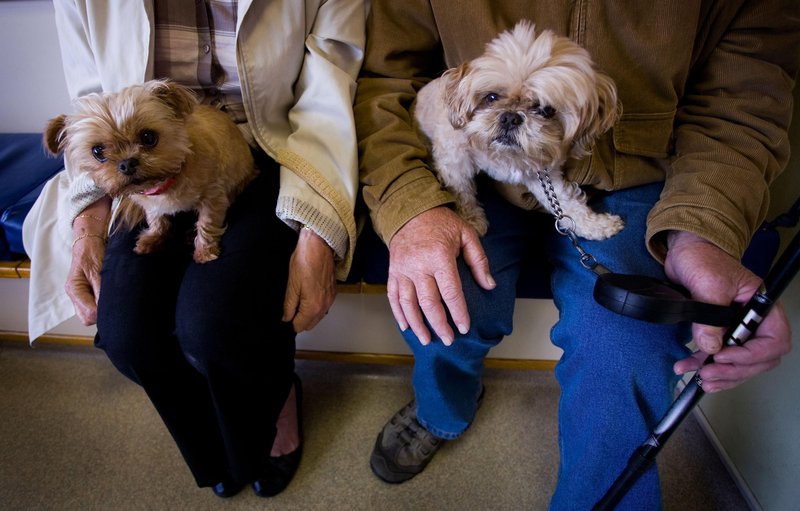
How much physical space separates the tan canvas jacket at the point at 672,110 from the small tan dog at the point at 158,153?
300 millimetres

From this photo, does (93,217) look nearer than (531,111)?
No

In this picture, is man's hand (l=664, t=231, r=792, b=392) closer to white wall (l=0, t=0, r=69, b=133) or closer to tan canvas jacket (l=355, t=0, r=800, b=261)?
tan canvas jacket (l=355, t=0, r=800, b=261)

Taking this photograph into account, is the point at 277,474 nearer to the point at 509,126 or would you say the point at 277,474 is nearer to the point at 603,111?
the point at 509,126

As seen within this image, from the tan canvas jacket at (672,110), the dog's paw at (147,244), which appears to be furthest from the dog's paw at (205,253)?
the tan canvas jacket at (672,110)

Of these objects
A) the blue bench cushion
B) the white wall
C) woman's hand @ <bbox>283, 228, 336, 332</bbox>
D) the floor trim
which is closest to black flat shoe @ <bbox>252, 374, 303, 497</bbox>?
the floor trim

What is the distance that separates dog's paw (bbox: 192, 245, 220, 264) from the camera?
2.99 feet

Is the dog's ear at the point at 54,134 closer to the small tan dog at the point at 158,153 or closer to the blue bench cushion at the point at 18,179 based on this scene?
the small tan dog at the point at 158,153

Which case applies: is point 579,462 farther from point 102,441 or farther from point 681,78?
point 102,441

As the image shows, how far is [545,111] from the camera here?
836 mm

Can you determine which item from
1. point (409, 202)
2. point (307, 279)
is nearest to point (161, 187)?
point (307, 279)

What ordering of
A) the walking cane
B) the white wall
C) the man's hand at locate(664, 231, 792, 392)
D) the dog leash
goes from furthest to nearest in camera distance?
1. the white wall
2. the dog leash
3. the man's hand at locate(664, 231, 792, 392)
4. the walking cane

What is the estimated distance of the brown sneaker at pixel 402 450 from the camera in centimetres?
118

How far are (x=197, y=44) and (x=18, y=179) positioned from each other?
0.74 metres

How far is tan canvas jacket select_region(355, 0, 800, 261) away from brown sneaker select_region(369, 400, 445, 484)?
58 cm
